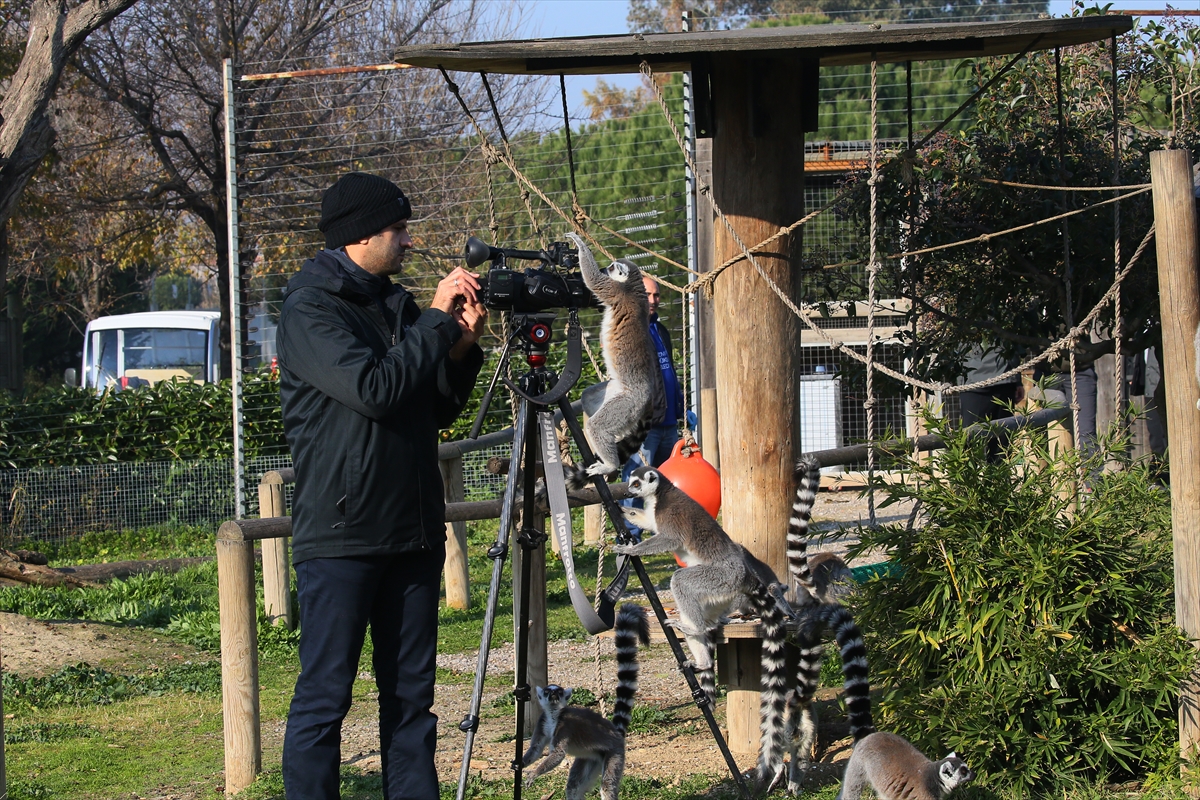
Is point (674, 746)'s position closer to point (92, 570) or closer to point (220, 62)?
point (92, 570)

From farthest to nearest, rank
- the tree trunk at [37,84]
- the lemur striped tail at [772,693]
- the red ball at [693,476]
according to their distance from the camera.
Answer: the tree trunk at [37,84], the red ball at [693,476], the lemur striped tail at [772,693]

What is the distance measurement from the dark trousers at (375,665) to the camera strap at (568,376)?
1.68 feet

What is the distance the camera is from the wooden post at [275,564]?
5629mm

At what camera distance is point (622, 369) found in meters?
3.85

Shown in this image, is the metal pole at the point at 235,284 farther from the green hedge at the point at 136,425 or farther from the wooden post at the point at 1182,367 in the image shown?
the wooden post at the point at 1182,367

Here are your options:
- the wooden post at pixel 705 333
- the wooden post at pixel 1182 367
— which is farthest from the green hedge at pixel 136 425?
the wooden post at pixel 1182 367

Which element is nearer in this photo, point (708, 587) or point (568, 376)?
point (568, 376)

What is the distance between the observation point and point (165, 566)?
7570mm

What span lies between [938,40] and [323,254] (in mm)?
2016

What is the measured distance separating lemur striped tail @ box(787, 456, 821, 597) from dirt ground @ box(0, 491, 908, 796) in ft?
0.52

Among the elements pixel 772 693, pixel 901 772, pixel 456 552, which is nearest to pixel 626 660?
pixel 772 693

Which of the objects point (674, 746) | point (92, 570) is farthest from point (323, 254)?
point (92, 570)

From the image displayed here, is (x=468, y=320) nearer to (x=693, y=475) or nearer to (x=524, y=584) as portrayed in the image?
(x=524, y=584)

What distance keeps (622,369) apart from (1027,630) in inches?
61.4
